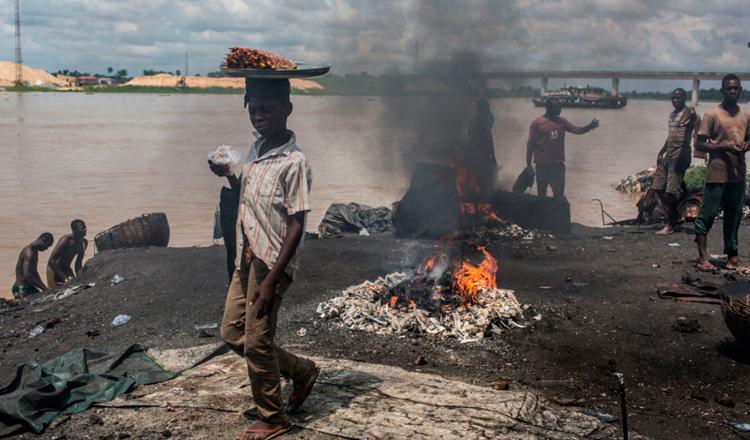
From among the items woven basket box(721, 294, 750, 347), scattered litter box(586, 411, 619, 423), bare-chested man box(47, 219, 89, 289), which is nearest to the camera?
scattered litter box(586, 411, 619, 423)

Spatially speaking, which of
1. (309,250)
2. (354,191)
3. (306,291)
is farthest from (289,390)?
(354,191)

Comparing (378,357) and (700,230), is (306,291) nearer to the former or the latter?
(378,357)

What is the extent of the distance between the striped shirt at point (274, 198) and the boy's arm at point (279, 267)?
0.04 metres

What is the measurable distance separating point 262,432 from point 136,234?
6.87m

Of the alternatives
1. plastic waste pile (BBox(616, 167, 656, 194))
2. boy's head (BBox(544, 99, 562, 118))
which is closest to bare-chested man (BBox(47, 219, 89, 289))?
boy's head (BBox(544, 99, 562, 118))

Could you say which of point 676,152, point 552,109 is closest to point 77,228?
point 552,109

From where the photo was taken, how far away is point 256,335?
3426 mm

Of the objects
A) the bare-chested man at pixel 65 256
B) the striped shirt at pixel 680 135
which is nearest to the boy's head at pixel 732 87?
the striped shirt at pixel 680 135

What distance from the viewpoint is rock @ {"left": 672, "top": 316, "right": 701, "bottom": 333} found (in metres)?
5.52

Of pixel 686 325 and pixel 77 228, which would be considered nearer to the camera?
pixel 686 325

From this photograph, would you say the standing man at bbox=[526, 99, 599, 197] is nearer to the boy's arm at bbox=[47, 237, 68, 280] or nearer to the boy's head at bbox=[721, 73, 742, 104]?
the boy's head at bbox=[721, 73, 742, 104]

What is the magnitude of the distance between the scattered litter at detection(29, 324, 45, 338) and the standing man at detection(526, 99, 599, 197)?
26.2 ft

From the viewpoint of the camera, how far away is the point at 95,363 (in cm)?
479

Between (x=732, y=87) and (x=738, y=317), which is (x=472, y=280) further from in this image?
(x=732, y=87)
